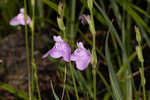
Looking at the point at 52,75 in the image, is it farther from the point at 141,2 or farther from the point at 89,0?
the point at 89,0

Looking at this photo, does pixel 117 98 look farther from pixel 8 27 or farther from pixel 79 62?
pixel 8 27

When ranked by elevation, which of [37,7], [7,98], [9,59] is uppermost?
[37,7]

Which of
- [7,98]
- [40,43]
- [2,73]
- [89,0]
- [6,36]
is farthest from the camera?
[6,36]

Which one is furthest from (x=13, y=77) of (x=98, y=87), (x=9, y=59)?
(x=98, y=87)

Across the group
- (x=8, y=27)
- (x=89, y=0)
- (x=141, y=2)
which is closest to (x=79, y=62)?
(x=89, y=0)

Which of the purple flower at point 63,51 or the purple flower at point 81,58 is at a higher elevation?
the purple flower at point 63,51

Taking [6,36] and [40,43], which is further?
[6,36]

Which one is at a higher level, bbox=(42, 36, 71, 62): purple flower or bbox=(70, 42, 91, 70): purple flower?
bbox=(42, 36, 71, 62): purple flower

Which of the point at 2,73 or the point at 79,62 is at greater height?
the point at 79,62

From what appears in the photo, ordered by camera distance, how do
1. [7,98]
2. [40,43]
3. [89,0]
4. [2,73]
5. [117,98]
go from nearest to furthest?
1. [89,0]
2. [117,98]
3. [7,98]
4. [2,73]
5. [40,43]
